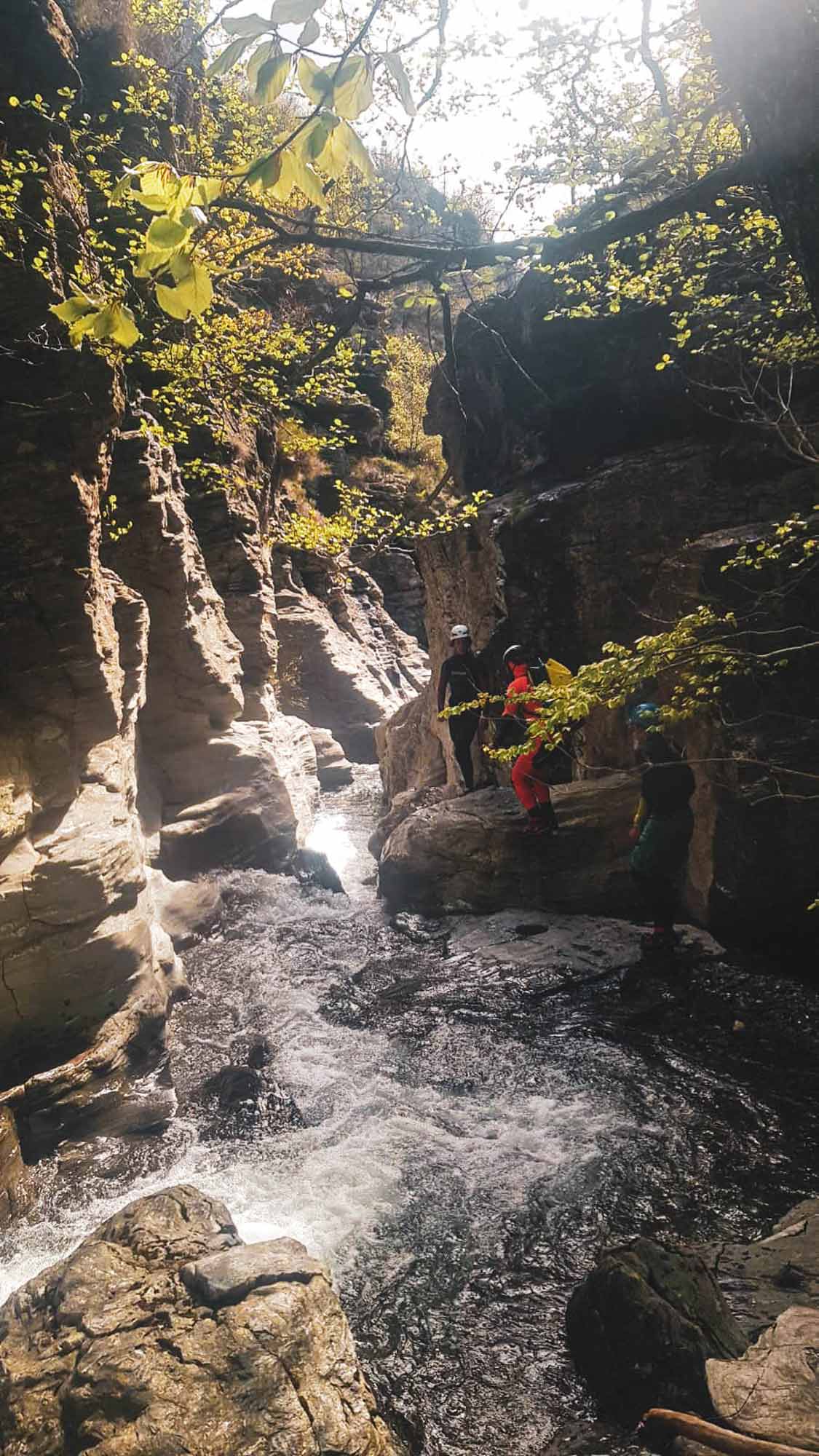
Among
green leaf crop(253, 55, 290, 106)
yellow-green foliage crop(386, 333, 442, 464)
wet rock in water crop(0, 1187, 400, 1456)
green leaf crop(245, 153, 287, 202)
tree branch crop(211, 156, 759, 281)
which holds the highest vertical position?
yellow-green foliage crop(386, 333, 442, 464)

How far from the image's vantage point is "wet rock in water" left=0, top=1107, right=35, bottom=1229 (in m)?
5.35

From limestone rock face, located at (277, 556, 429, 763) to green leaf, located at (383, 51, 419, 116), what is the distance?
20778 millimetres

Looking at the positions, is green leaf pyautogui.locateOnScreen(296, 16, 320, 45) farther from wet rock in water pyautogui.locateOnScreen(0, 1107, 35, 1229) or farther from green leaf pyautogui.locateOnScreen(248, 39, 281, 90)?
wet rock in water pyautogui.locateOnScreen(0, 1107, 35, 1229)

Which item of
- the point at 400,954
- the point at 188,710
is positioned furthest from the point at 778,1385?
the point at 188,710

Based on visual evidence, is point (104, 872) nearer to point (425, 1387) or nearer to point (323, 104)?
point (425, 1387)

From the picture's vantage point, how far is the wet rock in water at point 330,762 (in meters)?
20.8

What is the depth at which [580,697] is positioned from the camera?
4383 millimetres

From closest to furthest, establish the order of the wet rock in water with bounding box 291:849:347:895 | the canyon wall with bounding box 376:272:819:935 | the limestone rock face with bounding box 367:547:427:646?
the canyon wall with bounding box 376:272:819:935
the wet rock in water with bounding box 291:849:347:895
the limestone rock face with bounding box 367:547:427:646

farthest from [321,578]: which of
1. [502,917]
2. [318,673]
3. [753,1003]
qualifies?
[753,1003]

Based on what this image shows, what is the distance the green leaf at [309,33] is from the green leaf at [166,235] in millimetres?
499

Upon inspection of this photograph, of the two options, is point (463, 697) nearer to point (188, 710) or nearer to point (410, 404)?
point (188, 710)

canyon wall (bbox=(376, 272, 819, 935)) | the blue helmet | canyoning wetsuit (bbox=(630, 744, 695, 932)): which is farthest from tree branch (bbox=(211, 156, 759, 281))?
canyoning wetsuit (bbox=(630, 744, 695, 932))

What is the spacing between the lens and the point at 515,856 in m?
9.48

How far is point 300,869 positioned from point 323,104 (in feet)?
40.8
